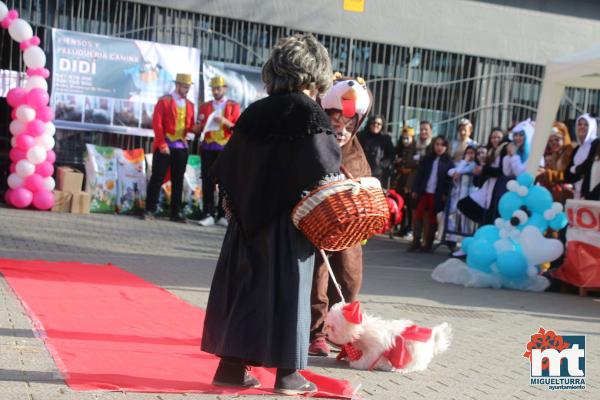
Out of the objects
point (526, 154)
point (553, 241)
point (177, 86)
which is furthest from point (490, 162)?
point (177, 86)

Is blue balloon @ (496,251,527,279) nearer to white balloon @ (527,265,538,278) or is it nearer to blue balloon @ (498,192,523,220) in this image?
white balloon @ (527,265,538,278)

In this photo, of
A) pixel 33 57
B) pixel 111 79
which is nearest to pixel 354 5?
pixel 111 79

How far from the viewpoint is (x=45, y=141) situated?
12930mm

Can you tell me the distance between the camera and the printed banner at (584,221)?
387 inches

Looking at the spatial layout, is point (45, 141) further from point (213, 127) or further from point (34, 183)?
point (213, 127)

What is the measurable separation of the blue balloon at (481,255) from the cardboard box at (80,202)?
6135mm

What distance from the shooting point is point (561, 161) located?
12.0m

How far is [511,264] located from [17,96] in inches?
283

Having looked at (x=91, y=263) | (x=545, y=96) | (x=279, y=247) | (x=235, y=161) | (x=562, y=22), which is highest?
(x=562, y=22)

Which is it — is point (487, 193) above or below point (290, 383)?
above

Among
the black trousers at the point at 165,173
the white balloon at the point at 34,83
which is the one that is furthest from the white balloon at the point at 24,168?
the black trousers at the point at 165,173

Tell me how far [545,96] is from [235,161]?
309 inches

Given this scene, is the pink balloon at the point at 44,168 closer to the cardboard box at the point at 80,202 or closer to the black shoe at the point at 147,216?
the cardboard box at the point at 80,202

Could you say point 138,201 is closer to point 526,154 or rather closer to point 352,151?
point 526,154
